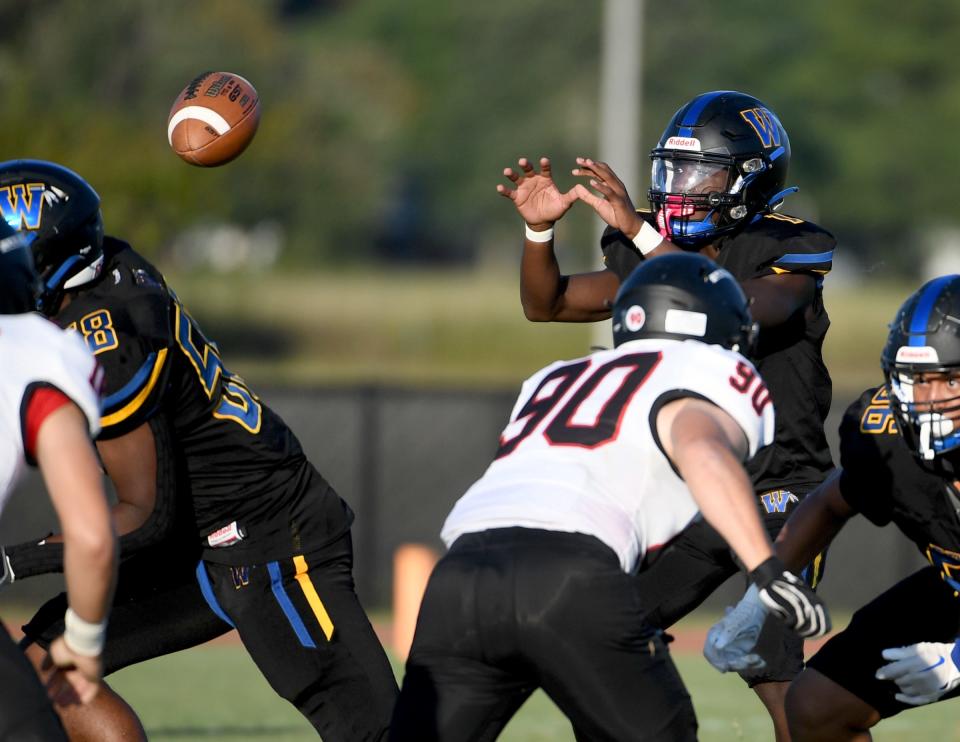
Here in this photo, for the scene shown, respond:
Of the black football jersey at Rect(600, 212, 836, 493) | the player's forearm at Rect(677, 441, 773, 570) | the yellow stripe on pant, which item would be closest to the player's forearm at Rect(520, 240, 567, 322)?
the black football jersey at Rect(600, 212, 836, 493)

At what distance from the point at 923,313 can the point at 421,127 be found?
158 feet

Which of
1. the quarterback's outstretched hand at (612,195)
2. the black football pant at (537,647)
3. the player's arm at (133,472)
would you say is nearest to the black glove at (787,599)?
the black football pant at (537,647)

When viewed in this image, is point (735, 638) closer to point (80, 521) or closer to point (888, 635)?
point (888, 635)

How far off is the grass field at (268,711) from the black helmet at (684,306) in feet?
9.46

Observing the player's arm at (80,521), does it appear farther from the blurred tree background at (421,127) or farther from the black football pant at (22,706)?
the blurred tree background at (421,127)

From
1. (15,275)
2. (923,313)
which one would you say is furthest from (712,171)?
(15,275)

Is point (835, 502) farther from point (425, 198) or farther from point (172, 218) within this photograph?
point (425, 198)

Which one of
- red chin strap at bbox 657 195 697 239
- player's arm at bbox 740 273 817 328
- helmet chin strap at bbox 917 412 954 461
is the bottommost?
helmet chin strap at bbox 917 412 954 461

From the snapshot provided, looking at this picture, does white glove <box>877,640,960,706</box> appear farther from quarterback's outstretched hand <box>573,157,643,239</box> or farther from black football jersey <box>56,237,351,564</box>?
black football jersey <box>56,237,351,564</box>

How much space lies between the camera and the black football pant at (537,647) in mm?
3590

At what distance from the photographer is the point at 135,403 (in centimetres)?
435

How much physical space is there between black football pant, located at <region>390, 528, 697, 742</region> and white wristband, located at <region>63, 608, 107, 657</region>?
26.8 inches

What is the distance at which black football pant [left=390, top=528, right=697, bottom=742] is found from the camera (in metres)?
3.59

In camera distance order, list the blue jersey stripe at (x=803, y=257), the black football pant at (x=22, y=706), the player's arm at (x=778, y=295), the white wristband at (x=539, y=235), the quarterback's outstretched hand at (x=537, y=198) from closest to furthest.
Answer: the black football pant at (x=22, y=706)
the player's arm at (x=778, y=295)
the blue jersey stripe at (x=803, y=257)
the quarterback's outstretched hand at (x=537, y=198)
the white wristband at (x=539, y=235)
